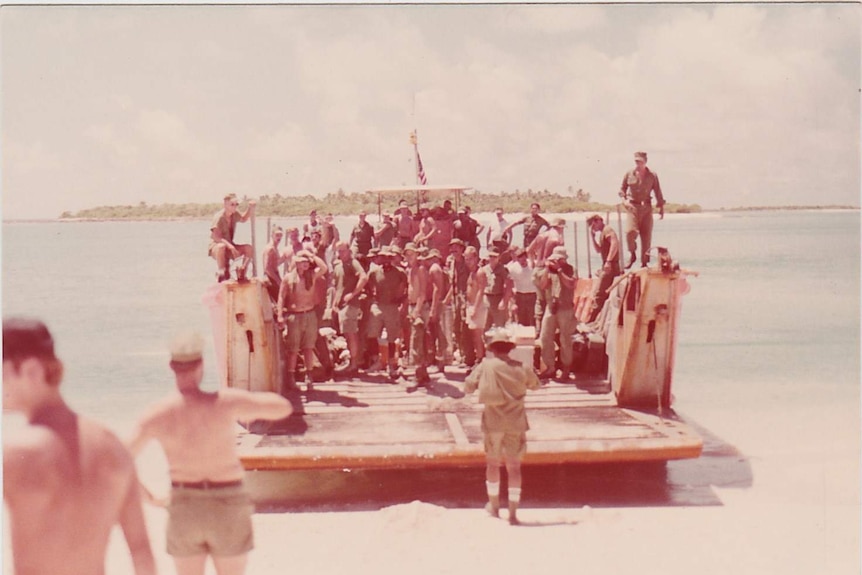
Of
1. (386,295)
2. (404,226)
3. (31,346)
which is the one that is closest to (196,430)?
(31,346)

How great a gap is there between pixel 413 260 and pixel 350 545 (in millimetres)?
3032

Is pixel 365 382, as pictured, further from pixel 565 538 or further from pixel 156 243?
pixel 156 243

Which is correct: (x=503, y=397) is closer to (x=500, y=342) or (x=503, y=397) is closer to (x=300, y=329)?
(x=500, y=342)

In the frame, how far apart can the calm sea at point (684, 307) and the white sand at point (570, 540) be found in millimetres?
2443

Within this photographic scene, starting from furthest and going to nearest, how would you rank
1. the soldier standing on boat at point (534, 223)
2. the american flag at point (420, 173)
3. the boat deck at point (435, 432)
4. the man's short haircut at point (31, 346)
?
the american flag at point (420, 173)
the soldier standing on boat at point (534, 223)
the boat deck at point (435, 432)
the man's short haircut at point (31, 346)

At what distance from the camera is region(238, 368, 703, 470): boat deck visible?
6.66 meters

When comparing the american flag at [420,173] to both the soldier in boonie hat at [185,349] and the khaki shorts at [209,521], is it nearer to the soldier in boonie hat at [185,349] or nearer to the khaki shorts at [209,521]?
the soldier in boonie hat at [185,349]

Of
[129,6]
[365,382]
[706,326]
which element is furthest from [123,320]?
[129,6]

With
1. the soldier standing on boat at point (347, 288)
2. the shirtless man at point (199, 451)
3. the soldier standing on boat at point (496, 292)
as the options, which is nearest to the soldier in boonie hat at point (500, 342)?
the shirtless man at point (199, 451)

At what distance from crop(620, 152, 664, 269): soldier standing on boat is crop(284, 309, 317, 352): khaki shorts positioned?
304cm

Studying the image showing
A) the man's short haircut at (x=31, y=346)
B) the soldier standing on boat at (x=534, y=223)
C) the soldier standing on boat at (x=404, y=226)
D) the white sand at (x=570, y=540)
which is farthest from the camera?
the soldier standing on boat at (x=404, y=226)

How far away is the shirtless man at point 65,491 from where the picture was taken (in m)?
3.57

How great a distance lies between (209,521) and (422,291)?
455cm

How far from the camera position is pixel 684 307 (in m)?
30.9
